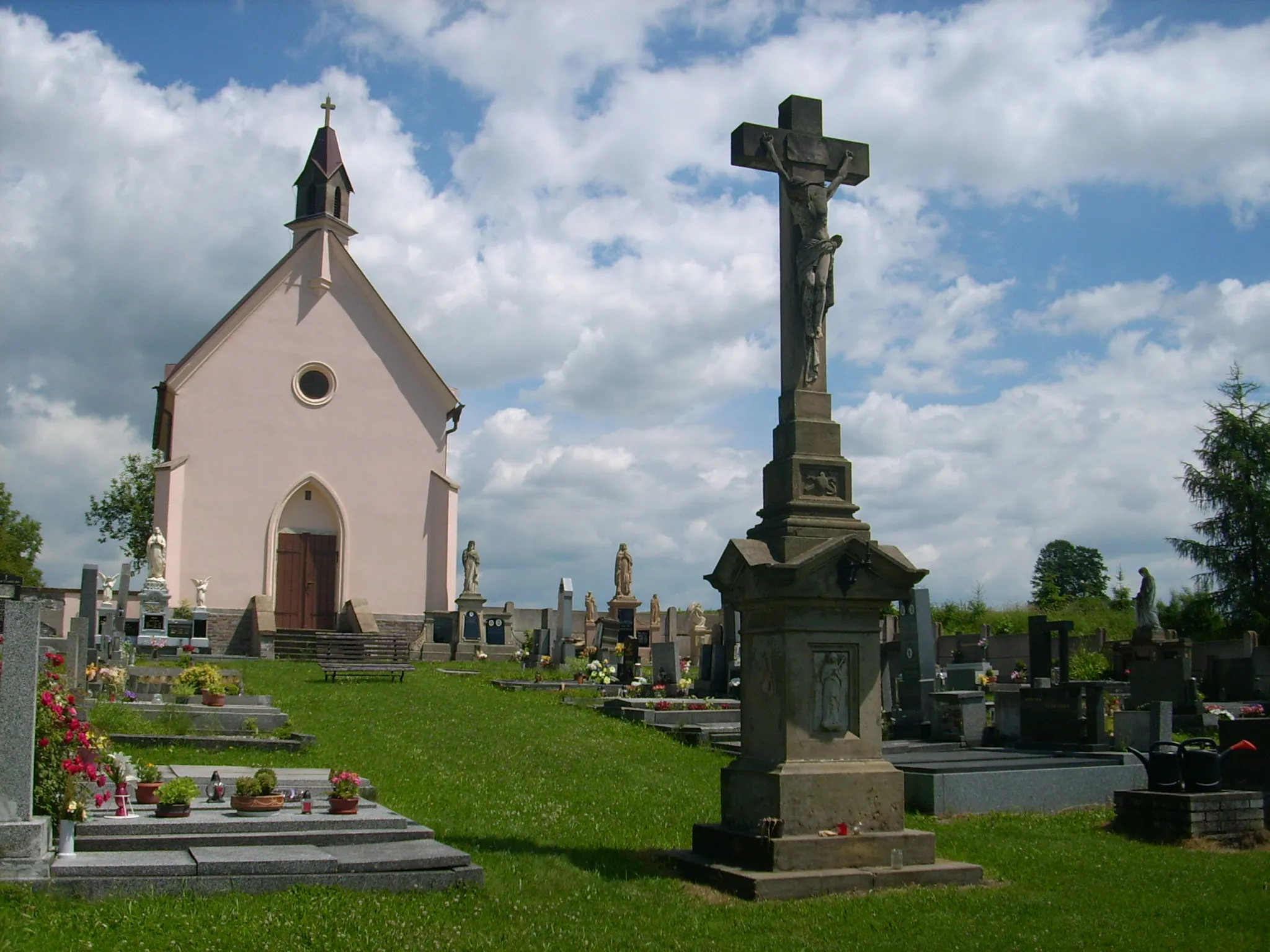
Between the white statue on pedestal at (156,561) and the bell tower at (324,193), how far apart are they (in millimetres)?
10947

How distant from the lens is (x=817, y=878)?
790 cm

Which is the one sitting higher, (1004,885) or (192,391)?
(192,391)

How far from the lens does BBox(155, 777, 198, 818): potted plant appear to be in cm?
874

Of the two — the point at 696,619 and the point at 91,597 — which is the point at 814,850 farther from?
the point at 696,619

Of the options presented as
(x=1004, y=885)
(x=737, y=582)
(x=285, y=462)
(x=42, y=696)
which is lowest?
(x=1004, y=885)

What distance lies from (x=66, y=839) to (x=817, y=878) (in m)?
4.87

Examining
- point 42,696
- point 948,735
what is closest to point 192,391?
point 948,735

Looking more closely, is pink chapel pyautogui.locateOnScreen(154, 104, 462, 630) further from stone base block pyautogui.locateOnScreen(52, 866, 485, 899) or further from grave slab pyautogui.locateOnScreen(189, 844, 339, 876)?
stone base block pyautogui.locateOnScreen(52, 866, 485, 899)

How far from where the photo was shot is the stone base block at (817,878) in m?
7.78

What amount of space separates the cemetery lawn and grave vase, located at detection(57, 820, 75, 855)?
0.54 m

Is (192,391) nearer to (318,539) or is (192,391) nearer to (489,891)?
(318,539)

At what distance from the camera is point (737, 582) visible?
29.0 ft

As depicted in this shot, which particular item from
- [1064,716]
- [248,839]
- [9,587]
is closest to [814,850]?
[248,839]

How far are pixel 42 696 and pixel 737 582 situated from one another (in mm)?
4897
